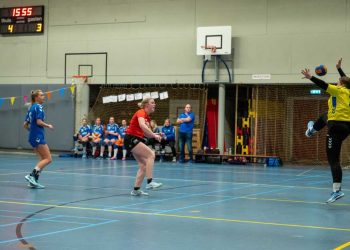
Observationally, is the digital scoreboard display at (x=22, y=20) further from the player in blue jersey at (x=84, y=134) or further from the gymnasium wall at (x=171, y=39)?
the player in blue jersey at (x=84, y=134)

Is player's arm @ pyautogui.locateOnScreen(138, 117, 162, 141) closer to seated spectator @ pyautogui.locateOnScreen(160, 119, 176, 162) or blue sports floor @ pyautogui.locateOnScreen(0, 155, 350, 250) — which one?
blue sports floor @ pyautogui.locateOnScreen(0, 155, 350, 250)

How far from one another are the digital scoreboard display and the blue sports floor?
49.1 ft

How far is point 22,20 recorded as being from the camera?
86.6 ft

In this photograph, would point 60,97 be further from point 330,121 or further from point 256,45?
point 330,121

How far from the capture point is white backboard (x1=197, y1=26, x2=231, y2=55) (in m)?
22.1

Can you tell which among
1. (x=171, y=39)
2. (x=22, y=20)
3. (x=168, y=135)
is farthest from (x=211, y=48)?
(x=22, y=20)

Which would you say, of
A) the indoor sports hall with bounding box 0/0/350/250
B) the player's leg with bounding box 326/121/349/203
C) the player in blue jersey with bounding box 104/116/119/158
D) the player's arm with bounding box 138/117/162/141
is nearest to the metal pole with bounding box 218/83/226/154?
the indoor sports hall with bounding box 0/0/350/250

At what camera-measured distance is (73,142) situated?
24.9 m

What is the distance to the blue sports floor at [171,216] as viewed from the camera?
5801mm

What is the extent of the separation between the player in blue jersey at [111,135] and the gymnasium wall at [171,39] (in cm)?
233

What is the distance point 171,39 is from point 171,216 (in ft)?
55.3

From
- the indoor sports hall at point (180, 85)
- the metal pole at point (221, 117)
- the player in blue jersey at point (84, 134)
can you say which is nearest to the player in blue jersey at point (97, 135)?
the indoor sports hall at point (180, 85)

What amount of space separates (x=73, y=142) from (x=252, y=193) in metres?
15.2

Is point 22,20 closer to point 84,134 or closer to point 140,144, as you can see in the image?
point 84,134
